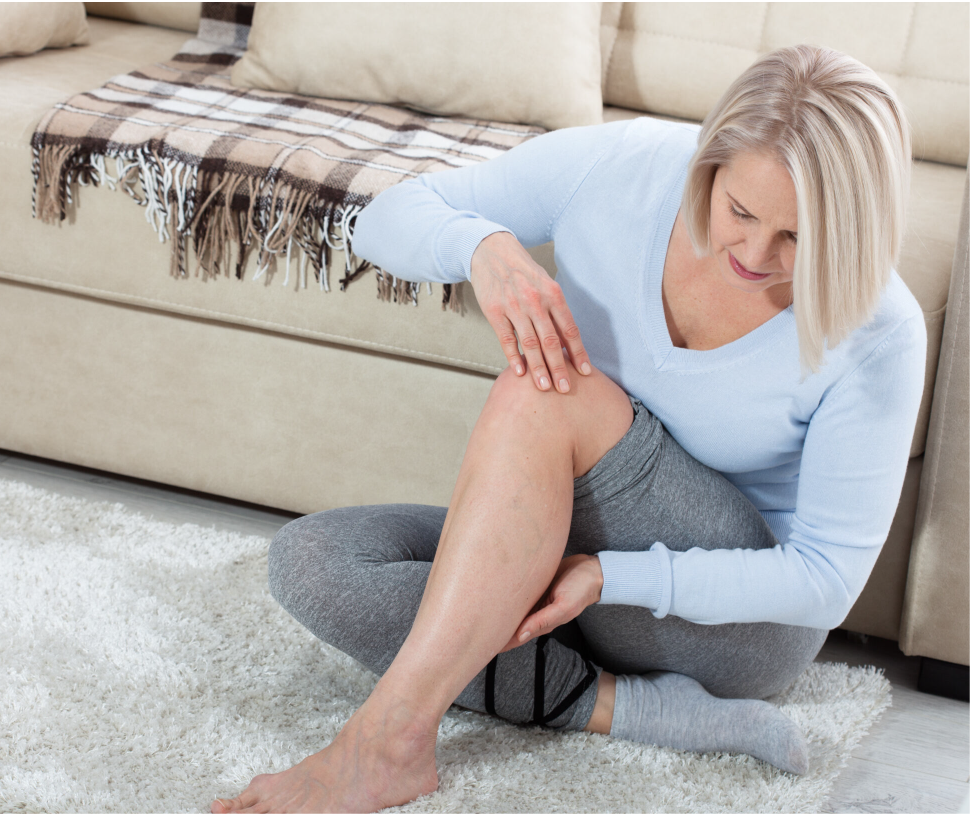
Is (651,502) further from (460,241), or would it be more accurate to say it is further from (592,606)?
(460,241)


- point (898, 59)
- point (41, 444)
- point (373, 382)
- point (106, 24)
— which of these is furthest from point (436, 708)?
point (106, 24)

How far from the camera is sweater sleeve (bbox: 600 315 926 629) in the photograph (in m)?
0.85

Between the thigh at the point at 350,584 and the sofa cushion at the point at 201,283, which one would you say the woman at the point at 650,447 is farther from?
the sofa cushion at the point at 201,283

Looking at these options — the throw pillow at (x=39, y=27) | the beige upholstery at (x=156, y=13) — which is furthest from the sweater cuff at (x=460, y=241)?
the beige upholstery at (x=156, y=13)

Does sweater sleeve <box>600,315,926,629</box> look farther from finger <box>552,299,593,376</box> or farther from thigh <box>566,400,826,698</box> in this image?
finger <box>552,299,593,376</box>

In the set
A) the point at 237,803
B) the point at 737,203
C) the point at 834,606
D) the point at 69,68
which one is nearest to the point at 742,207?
the point at 737,203

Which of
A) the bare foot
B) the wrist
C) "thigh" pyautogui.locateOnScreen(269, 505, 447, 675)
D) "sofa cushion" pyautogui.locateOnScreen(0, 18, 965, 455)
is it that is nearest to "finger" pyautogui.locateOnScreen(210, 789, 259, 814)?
the bare foot

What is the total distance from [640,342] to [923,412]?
37cm

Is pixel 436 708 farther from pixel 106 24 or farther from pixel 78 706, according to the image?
pixel 106 24

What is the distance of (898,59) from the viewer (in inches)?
59.9

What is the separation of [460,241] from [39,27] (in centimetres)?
102

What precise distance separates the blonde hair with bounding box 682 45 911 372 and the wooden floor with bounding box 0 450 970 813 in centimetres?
52

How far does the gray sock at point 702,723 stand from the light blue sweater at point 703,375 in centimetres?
13

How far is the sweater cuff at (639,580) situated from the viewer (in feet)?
2.88
